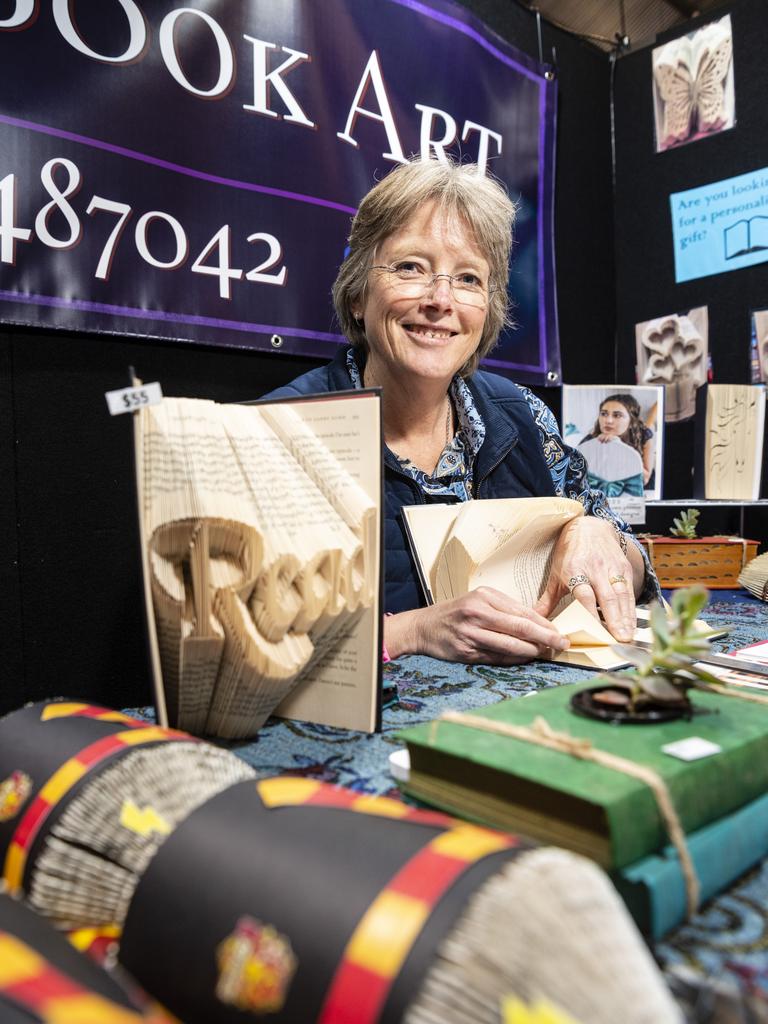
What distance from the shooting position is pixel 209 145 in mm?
1552

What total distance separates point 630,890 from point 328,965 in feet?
0.59

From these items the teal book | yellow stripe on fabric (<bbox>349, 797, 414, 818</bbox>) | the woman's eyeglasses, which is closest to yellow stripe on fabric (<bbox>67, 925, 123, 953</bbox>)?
yellow stripe on fabric (<bbox>349, 797, 414, 818</bbox>)

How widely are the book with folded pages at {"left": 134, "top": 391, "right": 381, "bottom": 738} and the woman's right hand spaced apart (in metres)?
0.28

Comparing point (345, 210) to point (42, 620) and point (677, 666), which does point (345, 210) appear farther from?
point (677, 666)

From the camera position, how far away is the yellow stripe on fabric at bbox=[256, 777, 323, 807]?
0.39m

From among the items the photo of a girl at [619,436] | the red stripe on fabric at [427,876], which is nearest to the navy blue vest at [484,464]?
the photo of a girl at [619,436]

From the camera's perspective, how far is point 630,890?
0.39 m

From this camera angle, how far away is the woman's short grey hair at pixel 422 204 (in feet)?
4.32

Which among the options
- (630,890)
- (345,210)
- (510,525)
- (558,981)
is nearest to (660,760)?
(630,890)

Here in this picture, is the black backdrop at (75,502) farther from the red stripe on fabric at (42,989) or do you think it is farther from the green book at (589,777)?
the red stripe on fabric at (42,989)

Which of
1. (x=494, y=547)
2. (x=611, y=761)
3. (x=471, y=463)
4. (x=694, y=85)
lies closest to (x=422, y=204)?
(x=471, y=463)

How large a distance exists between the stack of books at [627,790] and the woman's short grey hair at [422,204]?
1029 mm

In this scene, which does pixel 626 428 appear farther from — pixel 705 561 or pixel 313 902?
pixel 313 902

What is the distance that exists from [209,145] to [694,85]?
166 cm
